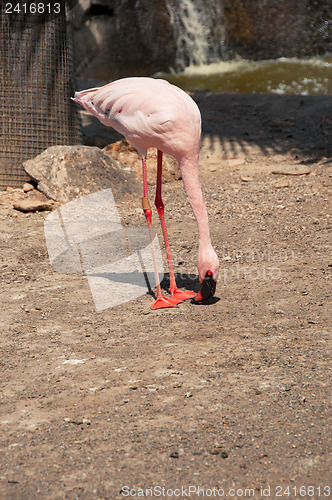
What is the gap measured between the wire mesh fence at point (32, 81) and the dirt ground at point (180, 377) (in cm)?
164

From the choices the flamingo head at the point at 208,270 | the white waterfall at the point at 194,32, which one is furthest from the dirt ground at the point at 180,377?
the white waterfall at the point at 194,32

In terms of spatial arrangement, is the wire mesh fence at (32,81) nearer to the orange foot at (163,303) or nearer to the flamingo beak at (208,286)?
the orange foot at (163,303)

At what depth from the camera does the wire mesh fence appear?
700 cm

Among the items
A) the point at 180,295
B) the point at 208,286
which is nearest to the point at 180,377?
the point at 208,286

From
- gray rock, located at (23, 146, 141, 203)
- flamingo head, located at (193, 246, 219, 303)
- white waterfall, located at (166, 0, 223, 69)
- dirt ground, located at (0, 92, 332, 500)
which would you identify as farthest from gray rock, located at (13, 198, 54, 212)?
white waterfall, located at (166, 0, 223, 69)

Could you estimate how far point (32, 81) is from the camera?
7117 mm

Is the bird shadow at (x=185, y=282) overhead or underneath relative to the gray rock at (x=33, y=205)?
underneath

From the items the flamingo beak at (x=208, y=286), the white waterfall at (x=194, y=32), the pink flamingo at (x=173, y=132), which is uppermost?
the white waterfall at (x=194, y=32)

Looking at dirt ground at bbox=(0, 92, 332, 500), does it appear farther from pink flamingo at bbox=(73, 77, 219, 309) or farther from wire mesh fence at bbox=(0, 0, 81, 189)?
wire mesh fence at bbox=(0, 0, 81, 189)

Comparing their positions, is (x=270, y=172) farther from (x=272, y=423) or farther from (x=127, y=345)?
(x=272, y=423)

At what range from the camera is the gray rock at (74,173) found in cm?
684

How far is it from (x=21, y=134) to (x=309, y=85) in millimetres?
8716

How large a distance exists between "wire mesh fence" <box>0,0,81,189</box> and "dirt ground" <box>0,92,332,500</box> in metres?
1.64

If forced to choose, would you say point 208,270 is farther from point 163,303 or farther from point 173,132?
point 173,132
